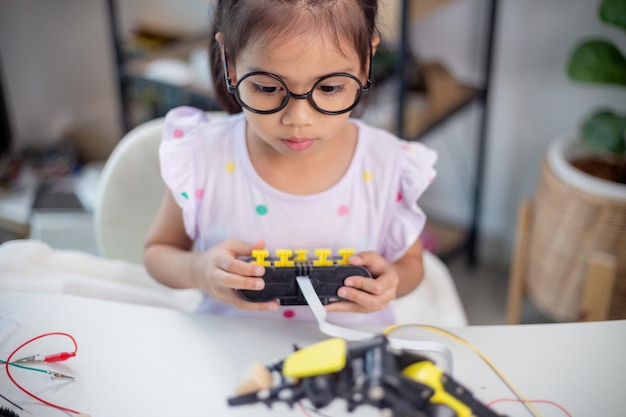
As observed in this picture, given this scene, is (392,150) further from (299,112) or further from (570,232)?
(570,232)

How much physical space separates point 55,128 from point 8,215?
428 mm

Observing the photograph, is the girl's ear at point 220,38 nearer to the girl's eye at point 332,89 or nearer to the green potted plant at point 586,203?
the girl's eye at point 332,89

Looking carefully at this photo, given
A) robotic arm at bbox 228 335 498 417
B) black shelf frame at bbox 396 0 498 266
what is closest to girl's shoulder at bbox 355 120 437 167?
robotic arm at bbox 228 335 498 417

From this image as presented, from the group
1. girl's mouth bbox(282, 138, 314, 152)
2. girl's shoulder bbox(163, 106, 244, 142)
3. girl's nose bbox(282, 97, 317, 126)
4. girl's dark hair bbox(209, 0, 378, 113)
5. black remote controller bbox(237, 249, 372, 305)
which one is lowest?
black remote controller bbox(237, 249, 372, 305)

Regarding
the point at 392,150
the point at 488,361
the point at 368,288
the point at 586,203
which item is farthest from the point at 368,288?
the point at 586,203

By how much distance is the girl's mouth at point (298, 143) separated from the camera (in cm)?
78

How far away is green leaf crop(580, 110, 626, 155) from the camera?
1341 millimetres

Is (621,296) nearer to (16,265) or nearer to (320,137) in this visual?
(320,137)

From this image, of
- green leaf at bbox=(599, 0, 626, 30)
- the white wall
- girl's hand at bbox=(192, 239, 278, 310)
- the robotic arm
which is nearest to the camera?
the robotic arm

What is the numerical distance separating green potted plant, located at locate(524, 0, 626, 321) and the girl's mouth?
0.79 meters

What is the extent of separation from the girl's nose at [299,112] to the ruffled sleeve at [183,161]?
8.4 inches

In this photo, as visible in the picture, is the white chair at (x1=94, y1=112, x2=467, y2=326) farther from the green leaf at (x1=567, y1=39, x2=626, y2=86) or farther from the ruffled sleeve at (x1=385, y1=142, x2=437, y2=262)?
the green leaf at (x1=567, y1=39, x2=626, y2=86)

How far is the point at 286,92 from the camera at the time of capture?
2.39ft

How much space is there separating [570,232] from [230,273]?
0.93 meters
